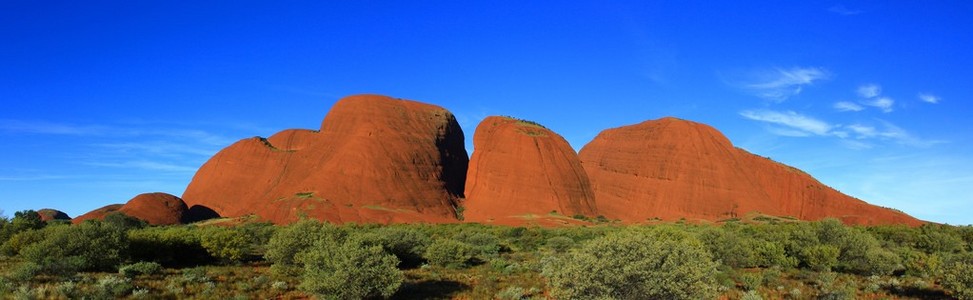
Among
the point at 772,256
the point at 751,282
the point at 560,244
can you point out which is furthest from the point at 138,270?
the point at 772,256

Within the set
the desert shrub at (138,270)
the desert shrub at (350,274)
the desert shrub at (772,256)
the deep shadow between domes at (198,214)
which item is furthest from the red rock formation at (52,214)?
the desert shrub at (772,256)

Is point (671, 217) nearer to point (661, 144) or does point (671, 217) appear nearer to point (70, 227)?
point (661, 144)

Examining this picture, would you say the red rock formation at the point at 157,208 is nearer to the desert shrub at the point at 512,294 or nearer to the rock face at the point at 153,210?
the rock face at the point at 153,210

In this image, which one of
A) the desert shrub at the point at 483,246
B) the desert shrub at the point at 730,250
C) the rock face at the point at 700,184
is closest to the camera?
the desert shrub at the point at 730,250

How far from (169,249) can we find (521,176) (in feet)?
187

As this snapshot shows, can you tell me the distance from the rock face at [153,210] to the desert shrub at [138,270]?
58560 millimetres

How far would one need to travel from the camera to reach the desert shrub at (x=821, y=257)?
2309 centimetres

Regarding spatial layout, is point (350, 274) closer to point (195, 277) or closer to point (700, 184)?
point (195, 277)

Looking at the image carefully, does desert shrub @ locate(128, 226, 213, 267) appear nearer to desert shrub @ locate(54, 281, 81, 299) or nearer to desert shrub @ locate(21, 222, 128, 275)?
desert shrub @ locate(21, 222, 128, 275)

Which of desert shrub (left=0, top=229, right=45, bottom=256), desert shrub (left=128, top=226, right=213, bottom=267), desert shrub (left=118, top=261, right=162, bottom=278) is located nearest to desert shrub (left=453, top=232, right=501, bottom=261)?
desert shrub (left=128, top=226, right=213, bottom=267)

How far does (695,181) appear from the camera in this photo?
81.5 m

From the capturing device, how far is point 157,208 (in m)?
71.4

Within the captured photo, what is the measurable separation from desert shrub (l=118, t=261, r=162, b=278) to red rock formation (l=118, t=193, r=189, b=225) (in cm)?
5840

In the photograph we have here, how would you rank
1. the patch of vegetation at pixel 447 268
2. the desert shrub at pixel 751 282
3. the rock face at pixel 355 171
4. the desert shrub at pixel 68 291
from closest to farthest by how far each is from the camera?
the patch of vegetation at pixel 447 268 < the desert shrub at pixel 68 291 < the desert shrub at pixel 751 282 < the rock face at pixel 355 171
